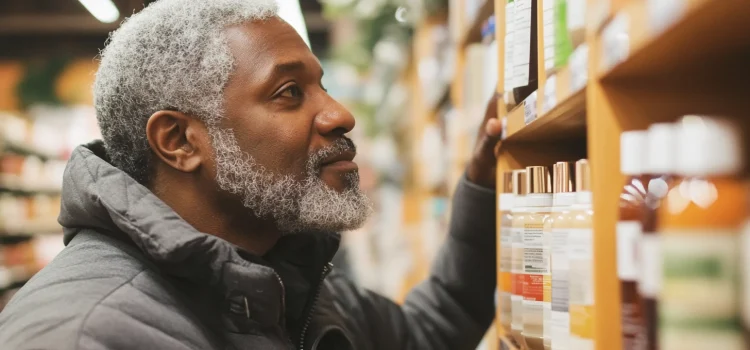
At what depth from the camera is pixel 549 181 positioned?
120 centimetres

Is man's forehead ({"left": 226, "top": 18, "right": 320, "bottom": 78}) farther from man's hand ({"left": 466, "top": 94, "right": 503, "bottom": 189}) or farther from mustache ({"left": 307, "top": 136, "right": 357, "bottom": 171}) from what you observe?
man's hand ({"left": 466, "top": 94, "right": 503, "bottom": 189})

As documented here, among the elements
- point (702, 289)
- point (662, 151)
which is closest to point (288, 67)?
point (662, 151)

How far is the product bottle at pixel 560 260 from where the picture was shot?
1.00 m

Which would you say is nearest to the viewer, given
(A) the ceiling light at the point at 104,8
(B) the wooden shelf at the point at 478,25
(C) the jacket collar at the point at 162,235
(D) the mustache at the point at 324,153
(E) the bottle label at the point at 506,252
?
(C) the jacket collar at the point at 162,235

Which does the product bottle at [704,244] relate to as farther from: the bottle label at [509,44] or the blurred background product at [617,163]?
the bottle label at [509,44]

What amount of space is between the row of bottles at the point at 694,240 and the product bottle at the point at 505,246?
68cm

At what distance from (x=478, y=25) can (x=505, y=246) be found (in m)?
1.24

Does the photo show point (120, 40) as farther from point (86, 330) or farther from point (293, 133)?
point (86, 330)

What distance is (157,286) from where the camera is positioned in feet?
Answer: 4.27

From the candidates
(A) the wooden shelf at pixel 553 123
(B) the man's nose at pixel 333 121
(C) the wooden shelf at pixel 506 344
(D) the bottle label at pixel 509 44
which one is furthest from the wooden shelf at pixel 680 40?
(B) the man's nose at pixel 333 121

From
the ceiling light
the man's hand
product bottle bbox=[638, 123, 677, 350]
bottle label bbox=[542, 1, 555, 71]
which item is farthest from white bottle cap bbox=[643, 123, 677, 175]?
the ceiling light

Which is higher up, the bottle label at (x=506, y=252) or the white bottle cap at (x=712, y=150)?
the white bottle cap at (x=712, y=150)

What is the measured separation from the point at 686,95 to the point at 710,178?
0.86 feet

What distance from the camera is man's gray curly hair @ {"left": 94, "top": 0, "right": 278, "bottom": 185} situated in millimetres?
1593
